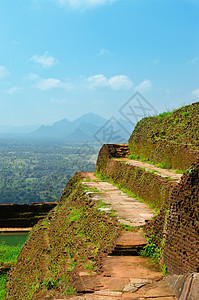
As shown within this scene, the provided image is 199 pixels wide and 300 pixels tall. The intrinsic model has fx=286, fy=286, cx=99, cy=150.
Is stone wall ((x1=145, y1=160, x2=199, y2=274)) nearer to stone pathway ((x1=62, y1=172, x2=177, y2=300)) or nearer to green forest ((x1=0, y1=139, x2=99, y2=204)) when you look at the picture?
stone pathway ((x1=62, y1=172, x2=177, y2=300))

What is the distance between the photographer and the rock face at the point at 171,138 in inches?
316

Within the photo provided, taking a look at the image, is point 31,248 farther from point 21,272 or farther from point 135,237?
point 135,237

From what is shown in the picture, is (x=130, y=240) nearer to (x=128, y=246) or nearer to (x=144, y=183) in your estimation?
(x=128, y=246)

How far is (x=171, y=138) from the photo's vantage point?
9.34 metres

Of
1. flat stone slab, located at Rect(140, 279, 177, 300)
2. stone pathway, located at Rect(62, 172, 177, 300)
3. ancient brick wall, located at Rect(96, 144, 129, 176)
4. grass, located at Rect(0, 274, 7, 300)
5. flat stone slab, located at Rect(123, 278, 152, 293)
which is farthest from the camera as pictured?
→ ancient brick wall, located at Rect(96, 144, 129, 176)

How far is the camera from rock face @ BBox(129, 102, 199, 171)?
803cm

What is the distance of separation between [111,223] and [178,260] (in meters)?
2.06

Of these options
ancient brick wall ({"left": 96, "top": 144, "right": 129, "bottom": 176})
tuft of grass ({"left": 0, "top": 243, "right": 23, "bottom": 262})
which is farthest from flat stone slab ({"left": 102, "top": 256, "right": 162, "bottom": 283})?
ancient brick wall ({"left": 96, "top": 144, "right": 129, "bottom": 176})

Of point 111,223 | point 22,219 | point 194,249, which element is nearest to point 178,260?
point 194,249

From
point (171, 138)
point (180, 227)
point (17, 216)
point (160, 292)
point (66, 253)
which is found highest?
point (171, 138)

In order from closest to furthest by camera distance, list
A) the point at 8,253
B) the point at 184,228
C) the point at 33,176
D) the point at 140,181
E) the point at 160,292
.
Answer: the point at 160,292
the point at 184,228
the point at 140,181
the point at 8,253
the point at 33,176

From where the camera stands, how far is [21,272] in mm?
7066

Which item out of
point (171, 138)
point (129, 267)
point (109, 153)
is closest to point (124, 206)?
point (129, 267)

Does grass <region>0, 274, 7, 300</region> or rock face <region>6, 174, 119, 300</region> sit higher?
rock face <region>6, 174, 119, 300</region>
